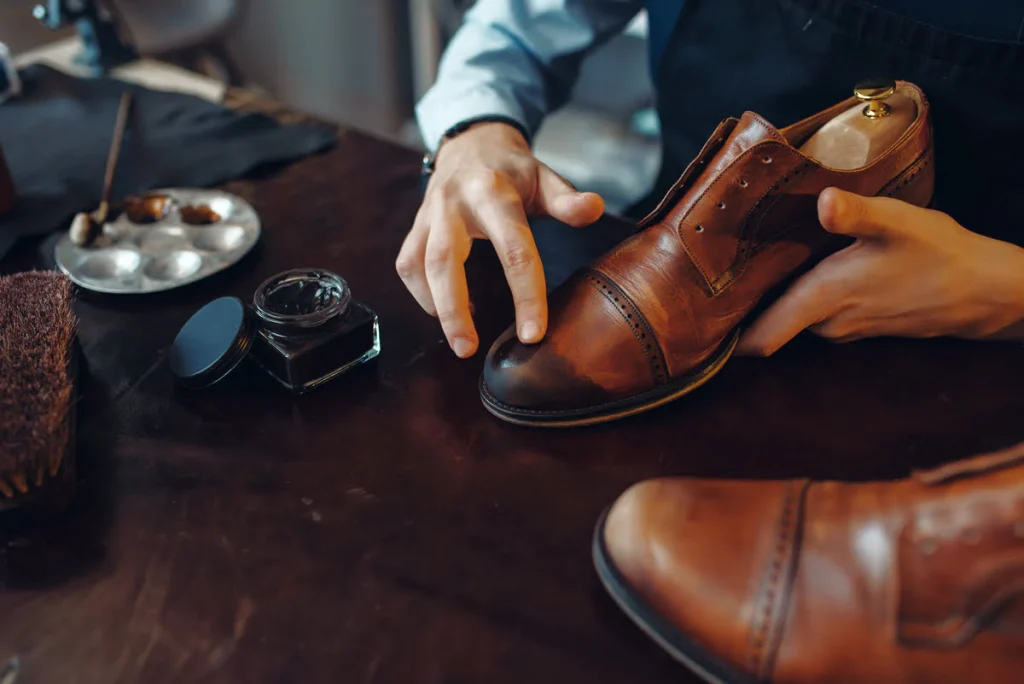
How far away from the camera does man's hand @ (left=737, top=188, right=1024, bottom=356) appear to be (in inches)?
22.7

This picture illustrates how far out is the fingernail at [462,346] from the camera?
0.62 metres

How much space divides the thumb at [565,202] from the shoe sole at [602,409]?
0.48ft

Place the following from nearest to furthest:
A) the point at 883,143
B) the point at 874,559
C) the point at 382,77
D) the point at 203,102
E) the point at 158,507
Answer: the point at 874,559 < the point at 158,507 < the point at 883,143 < the point at 203,102 < the point at 382,77

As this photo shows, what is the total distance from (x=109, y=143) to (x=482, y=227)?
57 centimetres

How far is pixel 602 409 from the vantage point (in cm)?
58

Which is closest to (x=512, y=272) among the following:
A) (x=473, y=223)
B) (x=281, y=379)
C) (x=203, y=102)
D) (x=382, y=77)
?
(x=473, y=223)

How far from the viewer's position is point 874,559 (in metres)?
0.41

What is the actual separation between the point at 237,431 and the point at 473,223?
251mm

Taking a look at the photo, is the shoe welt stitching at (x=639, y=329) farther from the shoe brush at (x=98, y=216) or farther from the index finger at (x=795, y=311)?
the shoe brush at (x=98, y=216)

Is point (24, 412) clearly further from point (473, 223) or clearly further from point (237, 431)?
point (473, 223)

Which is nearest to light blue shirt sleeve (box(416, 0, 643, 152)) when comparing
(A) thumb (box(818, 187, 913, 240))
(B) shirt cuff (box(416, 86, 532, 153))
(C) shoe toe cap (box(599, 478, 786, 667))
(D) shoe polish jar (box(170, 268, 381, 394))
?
(B) shirt cuff (box(416, 86, 532, 153))

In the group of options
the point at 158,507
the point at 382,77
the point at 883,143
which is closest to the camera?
the point at 158,507

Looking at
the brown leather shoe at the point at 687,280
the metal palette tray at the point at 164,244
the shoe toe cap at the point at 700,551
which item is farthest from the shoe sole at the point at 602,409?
the metal palette tray at the point at 164,244

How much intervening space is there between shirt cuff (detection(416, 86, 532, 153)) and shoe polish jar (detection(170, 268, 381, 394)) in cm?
26
